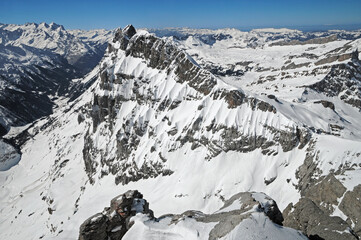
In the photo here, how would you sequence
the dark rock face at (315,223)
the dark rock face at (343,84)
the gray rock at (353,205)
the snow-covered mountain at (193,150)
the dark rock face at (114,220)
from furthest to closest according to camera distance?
1. the dark rock face at (343,84)
2. the snow-covered mountain at (193,150)
3. the dark rock face at (114,220)
4. the gray rock at (353,205)
5. the dark rock face at (315,223)

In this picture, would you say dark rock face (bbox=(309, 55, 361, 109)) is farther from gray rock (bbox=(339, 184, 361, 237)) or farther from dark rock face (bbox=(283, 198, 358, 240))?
dark rock face (bbox=(283, 198, 358, 240))

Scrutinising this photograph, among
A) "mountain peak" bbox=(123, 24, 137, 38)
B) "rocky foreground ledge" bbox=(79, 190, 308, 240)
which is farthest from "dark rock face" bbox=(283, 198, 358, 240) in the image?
"mountain peak" bbox=(123, 24, 137, 38)

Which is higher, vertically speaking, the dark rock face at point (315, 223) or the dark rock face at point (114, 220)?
the dark rock face at point (315, 223)

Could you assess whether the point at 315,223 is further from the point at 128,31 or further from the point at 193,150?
the point at 128,31

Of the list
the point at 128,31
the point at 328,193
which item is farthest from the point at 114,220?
the point at 128,31

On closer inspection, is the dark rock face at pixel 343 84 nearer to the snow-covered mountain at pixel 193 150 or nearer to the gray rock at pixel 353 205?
the snow-covered mountain at pixel 193 150

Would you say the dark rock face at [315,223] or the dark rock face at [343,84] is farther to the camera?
the dark rock face at [343,84]

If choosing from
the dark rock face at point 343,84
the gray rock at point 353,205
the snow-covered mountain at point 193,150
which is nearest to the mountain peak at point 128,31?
the snow-covered mountain at point 193,150
